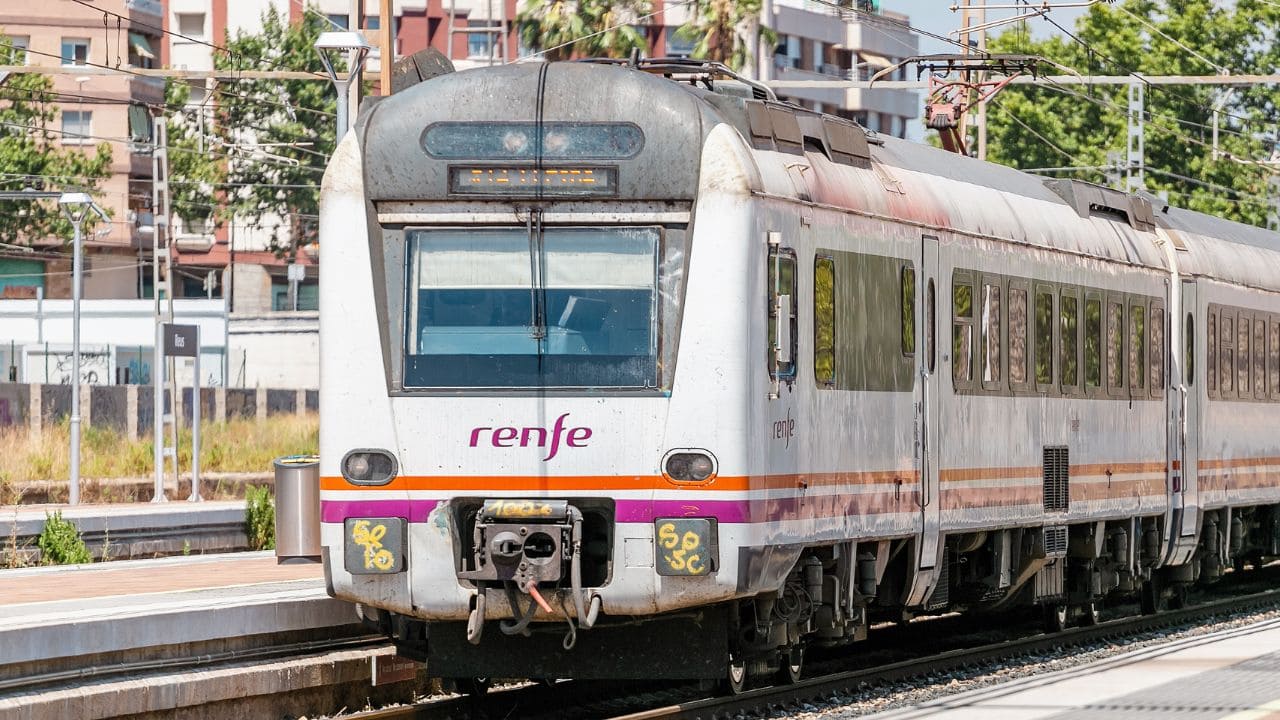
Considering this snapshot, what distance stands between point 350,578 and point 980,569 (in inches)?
243

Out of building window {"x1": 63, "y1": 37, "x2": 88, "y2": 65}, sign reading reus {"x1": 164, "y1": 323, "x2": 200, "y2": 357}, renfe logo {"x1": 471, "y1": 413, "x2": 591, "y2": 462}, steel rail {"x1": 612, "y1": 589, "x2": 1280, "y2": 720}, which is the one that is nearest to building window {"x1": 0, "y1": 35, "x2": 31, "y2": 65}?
building window {"x1": 63, "y1": 37, "x2": 88, "y2": 65}

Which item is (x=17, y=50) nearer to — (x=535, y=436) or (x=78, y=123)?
(x=78, y=123)

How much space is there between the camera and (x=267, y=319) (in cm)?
7856

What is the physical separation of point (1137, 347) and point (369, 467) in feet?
30.2

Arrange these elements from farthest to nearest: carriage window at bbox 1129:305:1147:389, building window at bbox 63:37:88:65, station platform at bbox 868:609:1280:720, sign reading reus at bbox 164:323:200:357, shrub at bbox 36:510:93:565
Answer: building window at bbox 63:37:88:65 → sign reading reus at bbox 164:323:200:357 → shrub at bbox 36:510:93:565 → carriage window at bbox 1129:305:1147:389 → station platform at bbox 868:609:1280:720

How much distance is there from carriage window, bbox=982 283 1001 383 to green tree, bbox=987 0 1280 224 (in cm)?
5906

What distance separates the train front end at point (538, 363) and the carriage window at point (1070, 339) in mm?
6171

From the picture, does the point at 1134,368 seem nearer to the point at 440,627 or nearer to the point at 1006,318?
the point at 1006,318

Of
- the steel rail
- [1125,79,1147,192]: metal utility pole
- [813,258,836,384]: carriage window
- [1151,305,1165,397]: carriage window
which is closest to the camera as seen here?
the steel rail

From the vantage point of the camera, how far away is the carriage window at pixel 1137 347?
19781 millimetres

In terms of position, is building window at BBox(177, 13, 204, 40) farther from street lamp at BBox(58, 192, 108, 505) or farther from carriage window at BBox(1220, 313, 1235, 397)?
carriage window at BBox(1220, 313, 1235, 397)

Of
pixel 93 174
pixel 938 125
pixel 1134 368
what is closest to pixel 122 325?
pixel 93 174

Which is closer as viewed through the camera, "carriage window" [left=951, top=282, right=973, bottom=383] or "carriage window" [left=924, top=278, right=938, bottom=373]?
"carriage window" [left=924, top=278, right=938, bottom=373]

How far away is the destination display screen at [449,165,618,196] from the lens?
1278 cm
